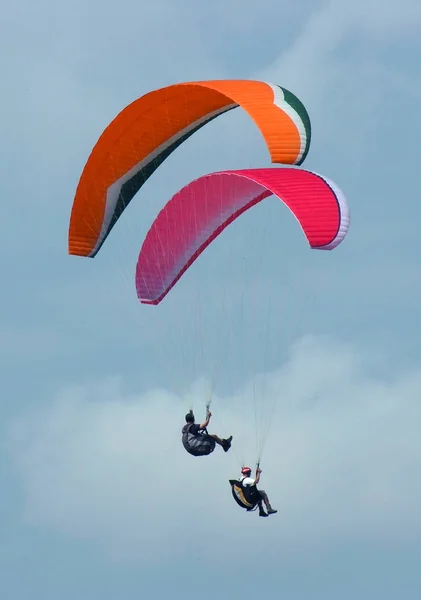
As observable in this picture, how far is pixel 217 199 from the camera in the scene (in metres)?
41.4

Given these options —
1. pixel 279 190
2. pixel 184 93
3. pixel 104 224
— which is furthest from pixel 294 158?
pixel 104 224

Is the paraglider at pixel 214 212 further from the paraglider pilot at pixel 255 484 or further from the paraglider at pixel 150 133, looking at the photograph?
the paraglider pilot at pixel 255 484

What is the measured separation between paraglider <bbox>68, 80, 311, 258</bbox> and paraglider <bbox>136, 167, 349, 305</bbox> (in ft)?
1.83

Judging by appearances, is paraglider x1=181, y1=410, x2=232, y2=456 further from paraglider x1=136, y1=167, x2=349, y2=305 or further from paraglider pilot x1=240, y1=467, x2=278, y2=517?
paraglider x1=136, y1=167, x2=349, y2=305

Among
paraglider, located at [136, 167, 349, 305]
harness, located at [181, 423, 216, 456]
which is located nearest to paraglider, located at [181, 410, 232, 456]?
harness, located at [181, 423, 216, 456]

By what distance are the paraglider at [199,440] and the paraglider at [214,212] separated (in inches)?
157

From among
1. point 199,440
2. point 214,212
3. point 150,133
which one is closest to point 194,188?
point 214,212

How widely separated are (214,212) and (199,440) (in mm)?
4628

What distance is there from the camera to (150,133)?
41531 millimetres

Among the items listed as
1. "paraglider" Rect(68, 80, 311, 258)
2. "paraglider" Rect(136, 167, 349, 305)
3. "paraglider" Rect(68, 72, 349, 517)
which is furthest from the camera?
"paraglider" Rect(68, 80, 311, 258)

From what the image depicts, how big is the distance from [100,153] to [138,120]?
3.39 feet

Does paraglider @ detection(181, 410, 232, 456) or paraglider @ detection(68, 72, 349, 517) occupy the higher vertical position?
paraglider @ detection(68, 72, 349, 517)

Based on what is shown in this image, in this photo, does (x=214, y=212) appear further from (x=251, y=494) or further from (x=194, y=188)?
(x=251, y=494)

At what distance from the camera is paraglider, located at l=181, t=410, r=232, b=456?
129 feet
